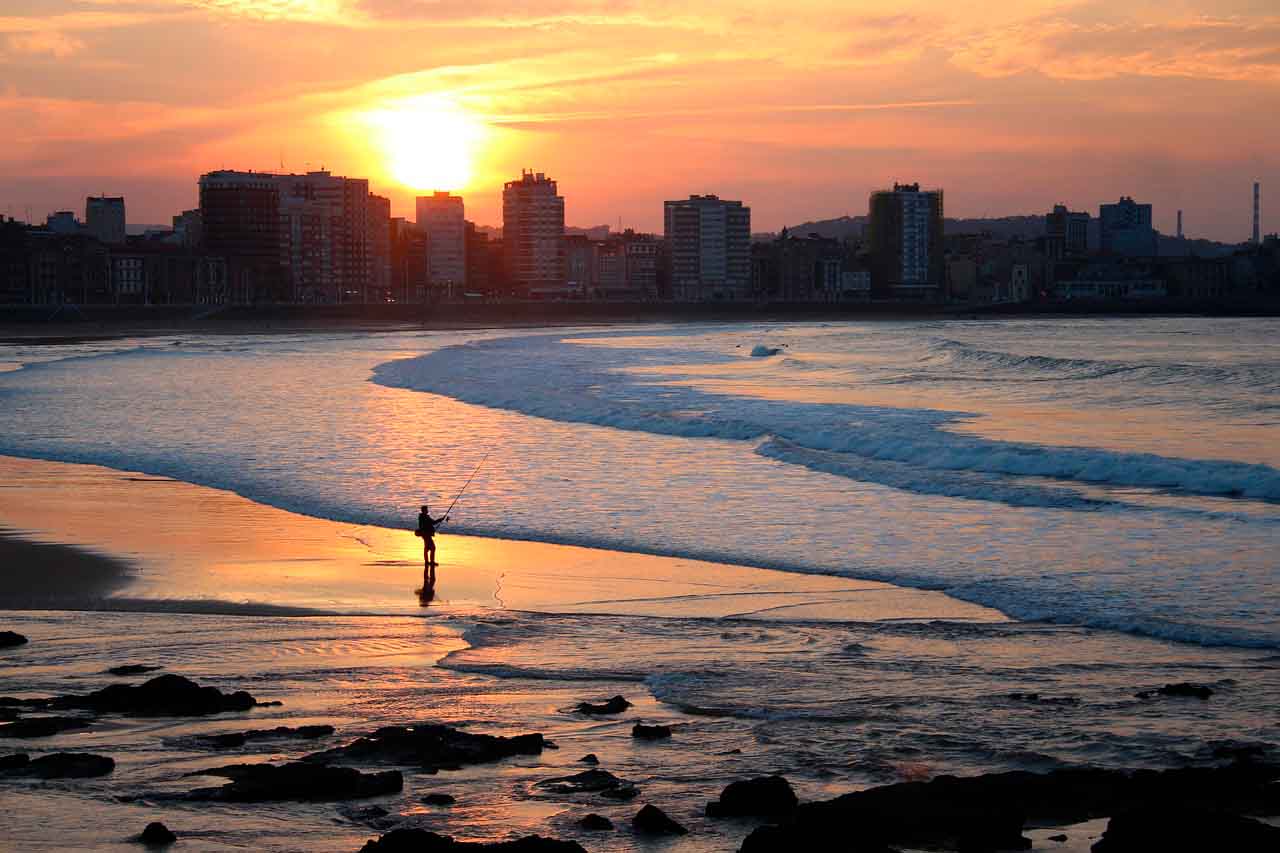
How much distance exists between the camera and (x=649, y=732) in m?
7.84

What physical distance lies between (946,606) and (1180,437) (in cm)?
1548

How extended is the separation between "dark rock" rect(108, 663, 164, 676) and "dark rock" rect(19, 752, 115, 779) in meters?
2.11

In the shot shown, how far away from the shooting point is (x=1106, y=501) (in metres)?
17.8

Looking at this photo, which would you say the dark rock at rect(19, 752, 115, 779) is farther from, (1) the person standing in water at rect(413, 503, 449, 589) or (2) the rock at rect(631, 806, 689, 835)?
(1) the person standing in water at rect(413, 503, 449, 589)

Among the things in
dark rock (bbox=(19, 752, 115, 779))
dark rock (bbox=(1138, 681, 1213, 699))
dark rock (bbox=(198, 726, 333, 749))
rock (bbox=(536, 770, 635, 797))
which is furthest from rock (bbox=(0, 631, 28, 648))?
dark rock (bbox=(1138, 681, 1213, 699))

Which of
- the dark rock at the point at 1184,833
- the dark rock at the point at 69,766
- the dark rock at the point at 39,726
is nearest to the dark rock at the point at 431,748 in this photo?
the dark rock at the point at 69,766

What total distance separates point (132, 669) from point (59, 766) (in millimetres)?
2340

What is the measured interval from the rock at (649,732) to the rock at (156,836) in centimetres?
248

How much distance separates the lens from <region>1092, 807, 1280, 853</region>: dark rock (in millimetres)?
5668

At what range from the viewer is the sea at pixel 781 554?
25.7ft

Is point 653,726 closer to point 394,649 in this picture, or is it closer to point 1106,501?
point 394,649

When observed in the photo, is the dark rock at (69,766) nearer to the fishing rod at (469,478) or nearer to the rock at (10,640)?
the rock at (10,640)

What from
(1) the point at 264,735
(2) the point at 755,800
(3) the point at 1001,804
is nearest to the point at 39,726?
(1) the point at 264,735

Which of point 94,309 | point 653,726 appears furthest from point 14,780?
point 94,309
